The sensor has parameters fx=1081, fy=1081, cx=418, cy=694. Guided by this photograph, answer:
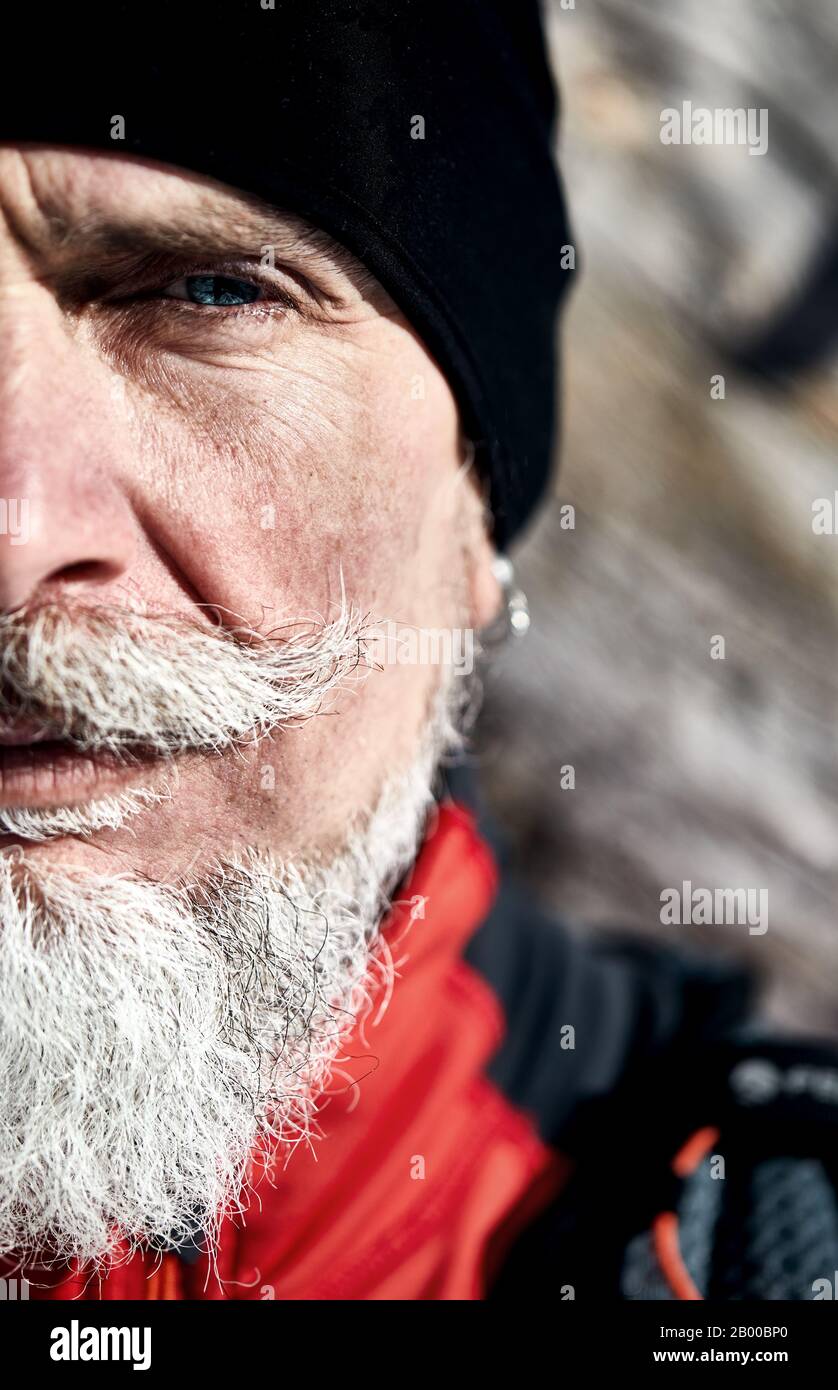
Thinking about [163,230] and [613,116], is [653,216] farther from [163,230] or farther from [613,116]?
[163,230]

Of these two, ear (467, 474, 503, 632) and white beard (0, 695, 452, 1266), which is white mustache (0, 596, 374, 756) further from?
ear (467, 474, 503, 632)

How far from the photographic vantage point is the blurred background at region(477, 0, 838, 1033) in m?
2.39

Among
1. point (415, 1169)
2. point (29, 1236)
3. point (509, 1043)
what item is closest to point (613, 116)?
point (509, 1043)

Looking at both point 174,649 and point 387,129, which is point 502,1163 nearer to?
point 174,649

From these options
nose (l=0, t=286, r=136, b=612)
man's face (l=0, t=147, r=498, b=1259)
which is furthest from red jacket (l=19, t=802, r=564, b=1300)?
nose (l=0, t=286, r=136, b=612)

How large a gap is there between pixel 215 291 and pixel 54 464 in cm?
34

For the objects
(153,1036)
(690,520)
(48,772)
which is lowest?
(153,1036)

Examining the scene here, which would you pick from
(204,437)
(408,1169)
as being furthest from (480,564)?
(408,1169)

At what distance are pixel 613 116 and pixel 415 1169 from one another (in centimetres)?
221

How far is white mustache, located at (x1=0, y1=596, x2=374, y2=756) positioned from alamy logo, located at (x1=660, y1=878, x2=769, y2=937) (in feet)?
5.60

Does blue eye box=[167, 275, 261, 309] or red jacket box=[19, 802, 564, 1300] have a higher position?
blue eye box=[167, 275, 261, 309]

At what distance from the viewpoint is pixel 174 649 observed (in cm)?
134

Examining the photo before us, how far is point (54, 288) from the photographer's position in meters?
1.30

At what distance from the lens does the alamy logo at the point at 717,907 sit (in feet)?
9.33
